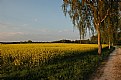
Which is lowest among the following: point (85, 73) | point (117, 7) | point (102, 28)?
point (85, 73)

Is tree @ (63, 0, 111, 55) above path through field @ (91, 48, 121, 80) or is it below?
above

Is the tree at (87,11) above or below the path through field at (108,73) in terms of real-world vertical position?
above

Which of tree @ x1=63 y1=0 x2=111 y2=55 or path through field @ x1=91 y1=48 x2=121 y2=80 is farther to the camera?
tree @ x1=63 y1=0 x2=111 y2=55

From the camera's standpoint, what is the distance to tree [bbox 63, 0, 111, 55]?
102ft

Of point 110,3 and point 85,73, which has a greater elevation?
point 110,3

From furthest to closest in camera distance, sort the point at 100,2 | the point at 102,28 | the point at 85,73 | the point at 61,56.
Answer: the point at 102,28 < the point at 100,2 < the point at 61,56 < the point at 85,73

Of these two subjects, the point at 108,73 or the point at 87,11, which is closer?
the point at 108,73

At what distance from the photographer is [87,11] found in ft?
105

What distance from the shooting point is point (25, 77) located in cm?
1253

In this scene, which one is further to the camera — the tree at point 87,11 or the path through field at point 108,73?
the tree at point 87,11

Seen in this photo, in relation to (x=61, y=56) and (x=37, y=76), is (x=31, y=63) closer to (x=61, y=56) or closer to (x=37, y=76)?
(x=37, y=76)

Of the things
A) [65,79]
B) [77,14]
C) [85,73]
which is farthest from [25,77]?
[77,14]

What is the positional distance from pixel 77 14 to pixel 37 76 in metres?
19.5

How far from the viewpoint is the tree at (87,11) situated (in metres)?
31.0
